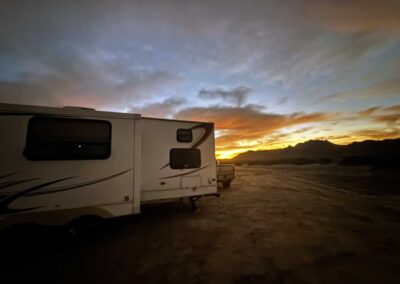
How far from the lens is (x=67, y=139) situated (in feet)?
15.6

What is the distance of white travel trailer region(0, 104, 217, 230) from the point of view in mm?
4277

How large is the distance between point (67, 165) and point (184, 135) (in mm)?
3719

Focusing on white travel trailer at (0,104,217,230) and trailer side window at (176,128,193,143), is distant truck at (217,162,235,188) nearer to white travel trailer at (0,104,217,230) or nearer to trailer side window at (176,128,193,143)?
trailer side window at (176,128,193,143)

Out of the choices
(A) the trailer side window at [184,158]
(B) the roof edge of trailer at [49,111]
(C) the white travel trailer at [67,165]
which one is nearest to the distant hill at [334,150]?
(A) the trailer side window at [184,158]

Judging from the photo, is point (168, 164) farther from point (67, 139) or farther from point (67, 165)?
point (67, 139)

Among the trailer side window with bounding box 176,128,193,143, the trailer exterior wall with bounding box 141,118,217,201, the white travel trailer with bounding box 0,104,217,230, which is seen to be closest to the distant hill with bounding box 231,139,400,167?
the trailer exterior wall with bounding box 141,118,217,201

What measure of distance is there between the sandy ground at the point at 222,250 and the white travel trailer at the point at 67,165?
3.05ft

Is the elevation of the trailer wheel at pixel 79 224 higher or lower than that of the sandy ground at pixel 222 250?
Answer: higher

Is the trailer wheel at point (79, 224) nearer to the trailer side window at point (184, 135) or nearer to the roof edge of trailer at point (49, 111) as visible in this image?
the roof edge of trailer at point (49, 111)

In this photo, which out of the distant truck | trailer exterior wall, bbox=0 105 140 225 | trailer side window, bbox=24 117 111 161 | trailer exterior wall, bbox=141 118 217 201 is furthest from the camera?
the distant truck

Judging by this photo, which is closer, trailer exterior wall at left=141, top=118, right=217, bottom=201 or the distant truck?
trailer exterior wall at left=141, top=118, right=217, bottom=201

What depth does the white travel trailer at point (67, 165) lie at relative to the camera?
4.28 meters

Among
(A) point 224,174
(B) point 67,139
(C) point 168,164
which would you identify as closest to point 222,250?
(C) point 168,164

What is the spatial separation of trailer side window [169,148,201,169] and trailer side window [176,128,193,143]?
0.37 meters
